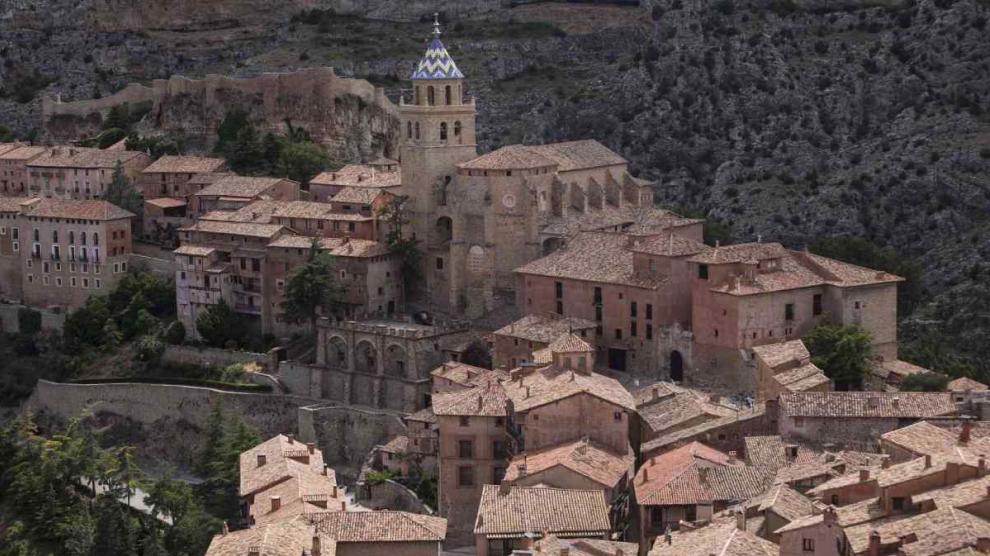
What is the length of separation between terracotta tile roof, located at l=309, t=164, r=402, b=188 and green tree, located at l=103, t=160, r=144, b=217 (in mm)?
7612

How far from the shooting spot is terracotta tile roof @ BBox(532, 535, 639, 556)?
44531mm

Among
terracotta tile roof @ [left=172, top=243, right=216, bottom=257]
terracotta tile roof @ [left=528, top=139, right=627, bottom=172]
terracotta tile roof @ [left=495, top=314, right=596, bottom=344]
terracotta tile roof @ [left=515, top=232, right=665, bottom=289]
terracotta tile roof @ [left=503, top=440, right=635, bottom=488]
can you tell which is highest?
terracotta tile roof @ [left=528, top=139, right=627, bottom=172]

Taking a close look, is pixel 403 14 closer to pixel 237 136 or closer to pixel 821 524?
pixel 237 136

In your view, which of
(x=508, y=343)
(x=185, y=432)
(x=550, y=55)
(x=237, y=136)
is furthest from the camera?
(x=550, y=55)

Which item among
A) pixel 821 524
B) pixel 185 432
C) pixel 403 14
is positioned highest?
pixel 403 14

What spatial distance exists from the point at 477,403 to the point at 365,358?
12.1m

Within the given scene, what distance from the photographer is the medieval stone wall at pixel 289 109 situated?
8762 cm

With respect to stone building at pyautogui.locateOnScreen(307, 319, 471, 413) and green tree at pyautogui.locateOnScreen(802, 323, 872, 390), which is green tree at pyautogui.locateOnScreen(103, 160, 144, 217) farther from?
green tree at pyautogui.locateOnScreen(802, 323, 872, 390)

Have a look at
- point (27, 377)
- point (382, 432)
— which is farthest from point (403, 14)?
point (382, 432)

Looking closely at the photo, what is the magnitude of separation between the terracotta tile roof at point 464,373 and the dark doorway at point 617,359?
3.60m

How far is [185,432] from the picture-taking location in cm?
7244

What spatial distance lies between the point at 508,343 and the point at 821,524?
23145mm

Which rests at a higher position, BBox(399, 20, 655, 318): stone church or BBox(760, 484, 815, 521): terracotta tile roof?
BBox(399, 20, 655, 318): stone church

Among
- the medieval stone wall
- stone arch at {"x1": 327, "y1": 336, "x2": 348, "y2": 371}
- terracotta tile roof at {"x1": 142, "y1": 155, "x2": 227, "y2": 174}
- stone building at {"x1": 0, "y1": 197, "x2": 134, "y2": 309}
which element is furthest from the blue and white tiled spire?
the medieval stone wall
